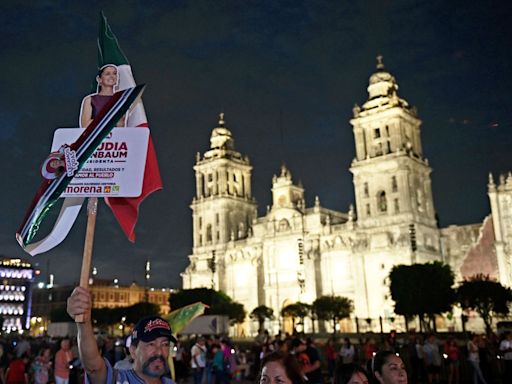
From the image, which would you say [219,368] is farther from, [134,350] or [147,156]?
[134,350]

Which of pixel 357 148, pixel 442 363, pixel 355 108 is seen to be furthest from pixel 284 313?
pixel 442 363

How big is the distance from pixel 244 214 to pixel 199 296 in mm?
19551

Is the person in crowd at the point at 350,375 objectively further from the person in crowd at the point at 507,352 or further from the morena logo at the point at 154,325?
the person in crowd at the point at 507,352

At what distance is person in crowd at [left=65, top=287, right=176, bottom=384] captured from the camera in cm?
354

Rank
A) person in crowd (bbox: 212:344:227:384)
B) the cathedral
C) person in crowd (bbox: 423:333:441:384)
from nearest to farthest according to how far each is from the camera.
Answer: person in crowd (bbox: 212:344:227:384) < person in crowd (bbox: 423:333:441:384) < the cathedral

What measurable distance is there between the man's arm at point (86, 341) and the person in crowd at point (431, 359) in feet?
50.0

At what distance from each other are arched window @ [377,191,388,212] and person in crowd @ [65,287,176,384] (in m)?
58.8

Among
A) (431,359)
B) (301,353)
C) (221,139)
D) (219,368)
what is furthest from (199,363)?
(221,139)

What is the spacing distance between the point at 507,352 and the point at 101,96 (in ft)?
45.3

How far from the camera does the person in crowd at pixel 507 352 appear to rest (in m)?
14.6

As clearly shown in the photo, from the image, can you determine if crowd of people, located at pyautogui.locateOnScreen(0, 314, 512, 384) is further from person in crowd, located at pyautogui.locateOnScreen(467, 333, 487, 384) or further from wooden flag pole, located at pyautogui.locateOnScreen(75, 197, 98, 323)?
wooden flag pole, located at pyautogui.locateOnScreen(75, 197, 98, 323)

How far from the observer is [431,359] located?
1684 centimetres

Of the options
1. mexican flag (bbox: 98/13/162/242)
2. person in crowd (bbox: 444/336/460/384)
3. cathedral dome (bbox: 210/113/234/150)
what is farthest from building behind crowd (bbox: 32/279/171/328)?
mexican flag (bbox: 98/13/162/242)

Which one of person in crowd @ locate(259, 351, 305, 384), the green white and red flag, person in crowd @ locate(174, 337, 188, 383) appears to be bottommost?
person in crowd @ locate(174, 337, 188, 383)
